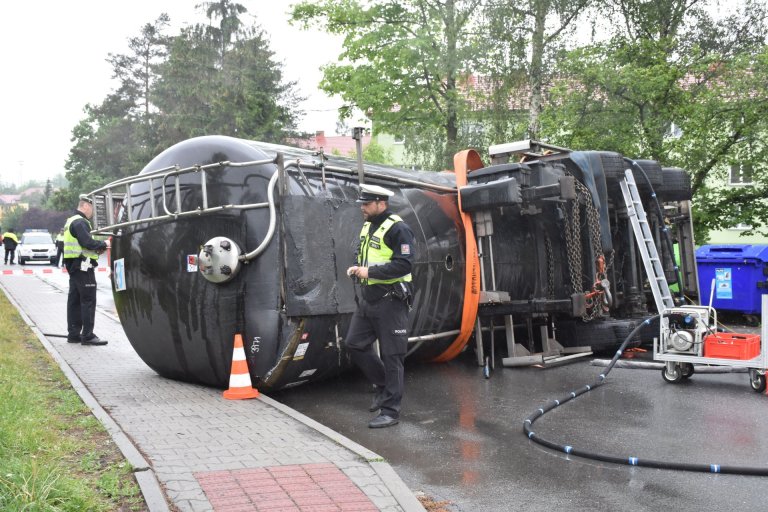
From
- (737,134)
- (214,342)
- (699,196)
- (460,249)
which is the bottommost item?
(214,342)

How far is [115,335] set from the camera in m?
11.1

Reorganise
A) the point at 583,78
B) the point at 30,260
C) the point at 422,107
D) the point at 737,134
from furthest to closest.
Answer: the point at 30,260 < the point at 422,107 < the point at 583,78 < the point at 737,134

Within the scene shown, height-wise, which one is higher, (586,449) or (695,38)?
(695,38)

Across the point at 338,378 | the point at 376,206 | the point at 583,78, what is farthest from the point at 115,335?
the point at 583,78

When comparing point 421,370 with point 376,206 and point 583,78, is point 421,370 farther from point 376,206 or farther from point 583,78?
point 583,78

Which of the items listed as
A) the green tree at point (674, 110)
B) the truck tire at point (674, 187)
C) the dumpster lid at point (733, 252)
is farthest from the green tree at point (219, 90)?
the truck tire at point (674, 187)

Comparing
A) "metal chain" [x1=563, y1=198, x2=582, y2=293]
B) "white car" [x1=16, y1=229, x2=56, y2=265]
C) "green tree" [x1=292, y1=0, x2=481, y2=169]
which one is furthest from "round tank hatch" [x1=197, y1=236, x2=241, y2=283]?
"white car" [x1=16, y1=229, x2=56, y2=265]

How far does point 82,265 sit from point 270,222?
440 cm

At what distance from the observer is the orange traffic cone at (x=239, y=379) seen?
662 centimetres

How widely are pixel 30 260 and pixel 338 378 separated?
33.9 m

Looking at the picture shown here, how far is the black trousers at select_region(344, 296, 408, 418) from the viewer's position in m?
6.10

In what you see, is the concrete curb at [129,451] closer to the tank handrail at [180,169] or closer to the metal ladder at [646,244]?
the tank handrail at [180,169]

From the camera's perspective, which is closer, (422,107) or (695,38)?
(695,38)

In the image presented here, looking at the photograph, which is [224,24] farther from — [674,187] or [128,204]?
[128,204]
